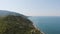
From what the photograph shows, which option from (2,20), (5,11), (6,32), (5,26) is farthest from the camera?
(5,11)

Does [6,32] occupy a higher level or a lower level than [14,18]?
lower

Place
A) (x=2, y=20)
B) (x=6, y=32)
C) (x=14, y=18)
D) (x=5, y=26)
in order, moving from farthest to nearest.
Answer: (x=14, y=18) → (x=2, y=20) → (x=5, y=26) → (x=6, y=32)

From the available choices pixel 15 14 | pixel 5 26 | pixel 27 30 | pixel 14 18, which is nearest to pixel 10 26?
pixel 5 26

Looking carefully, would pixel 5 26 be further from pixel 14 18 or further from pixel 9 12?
pixel 9 12

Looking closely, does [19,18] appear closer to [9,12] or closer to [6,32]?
[9,12]

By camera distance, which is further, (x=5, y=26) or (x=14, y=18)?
(x=14, y=18)

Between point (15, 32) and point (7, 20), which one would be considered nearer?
point (15, 32)

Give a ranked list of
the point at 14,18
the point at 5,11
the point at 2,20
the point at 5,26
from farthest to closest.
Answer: the point at 5,11 → the point at 14,18 → the point at 2,20 → the point at 5,26

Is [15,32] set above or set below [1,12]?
below

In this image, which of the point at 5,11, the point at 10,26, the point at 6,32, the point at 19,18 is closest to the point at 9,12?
the point at 5,11
